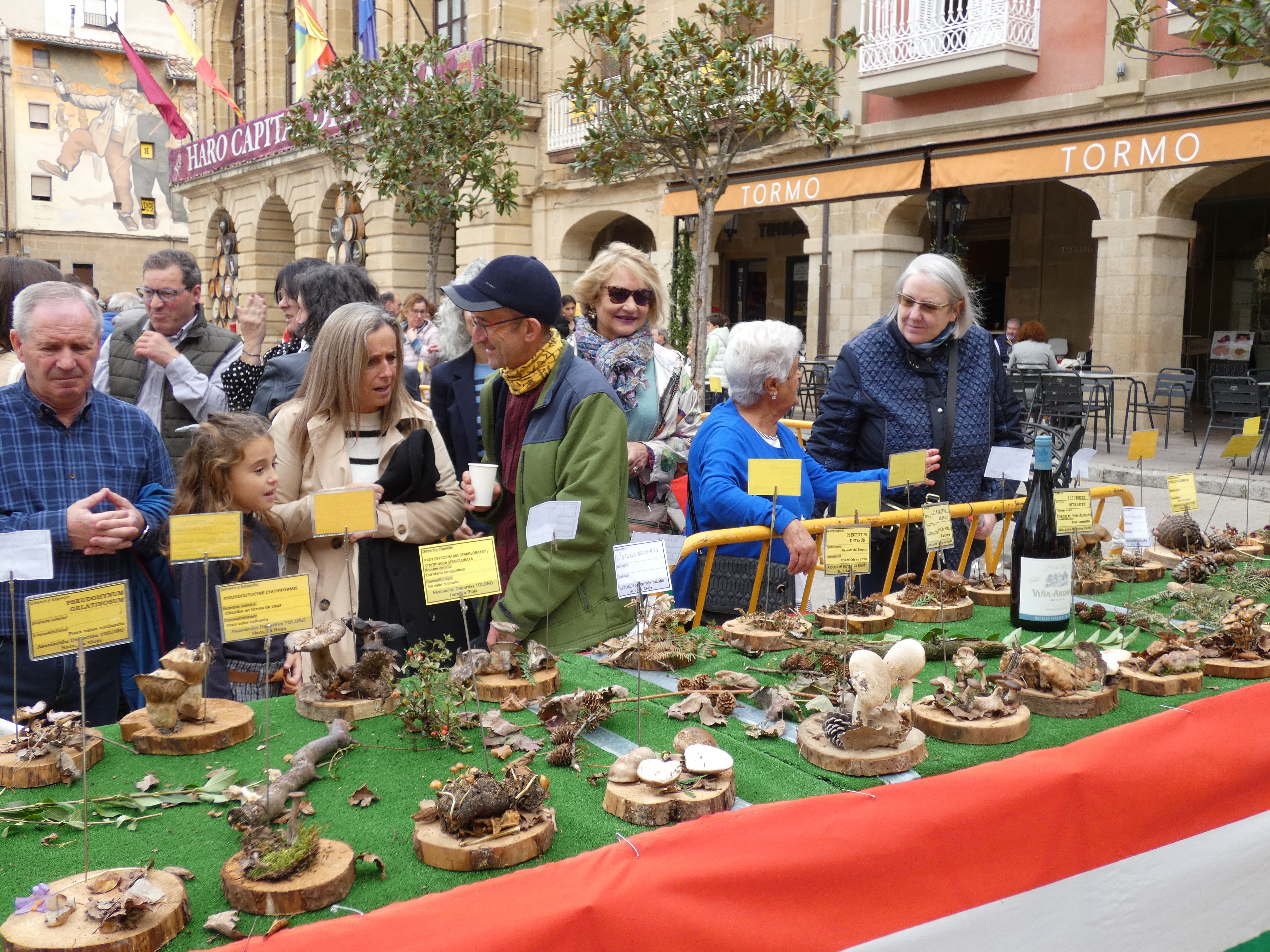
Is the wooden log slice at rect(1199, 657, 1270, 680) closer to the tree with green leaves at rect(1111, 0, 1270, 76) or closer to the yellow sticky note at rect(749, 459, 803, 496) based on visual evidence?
the yellow sticky note at rect(749, 459, 803, 496)

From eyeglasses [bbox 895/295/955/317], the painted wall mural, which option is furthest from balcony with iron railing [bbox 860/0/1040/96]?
the painted wall mural

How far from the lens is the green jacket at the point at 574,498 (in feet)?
7.79

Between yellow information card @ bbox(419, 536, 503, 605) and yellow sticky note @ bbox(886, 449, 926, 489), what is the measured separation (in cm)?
136

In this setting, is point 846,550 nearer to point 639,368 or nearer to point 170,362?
point 639,368

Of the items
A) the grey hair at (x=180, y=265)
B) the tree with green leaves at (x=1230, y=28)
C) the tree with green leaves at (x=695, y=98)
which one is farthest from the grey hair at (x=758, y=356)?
the tree with green leaves at (x=695, y=98)

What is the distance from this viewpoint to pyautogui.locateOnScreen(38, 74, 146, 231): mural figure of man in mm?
39750

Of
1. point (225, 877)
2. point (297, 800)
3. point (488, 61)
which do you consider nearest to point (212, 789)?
point (297, 800)

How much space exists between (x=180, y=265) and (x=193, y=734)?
2919 millimetres

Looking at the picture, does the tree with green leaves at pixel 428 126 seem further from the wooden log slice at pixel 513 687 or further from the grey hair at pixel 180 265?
the wooden log slice at pixel 513 687

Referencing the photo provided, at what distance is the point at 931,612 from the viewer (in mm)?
2453

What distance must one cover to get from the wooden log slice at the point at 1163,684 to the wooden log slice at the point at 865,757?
55 centimetres

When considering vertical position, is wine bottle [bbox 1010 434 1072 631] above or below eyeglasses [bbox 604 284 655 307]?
below

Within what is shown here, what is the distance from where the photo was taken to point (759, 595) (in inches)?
114

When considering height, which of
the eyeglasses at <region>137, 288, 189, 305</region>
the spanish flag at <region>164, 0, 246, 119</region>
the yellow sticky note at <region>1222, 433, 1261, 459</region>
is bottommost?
the yellow sticky note at <region>1222, 433, 1261, 459</region>
